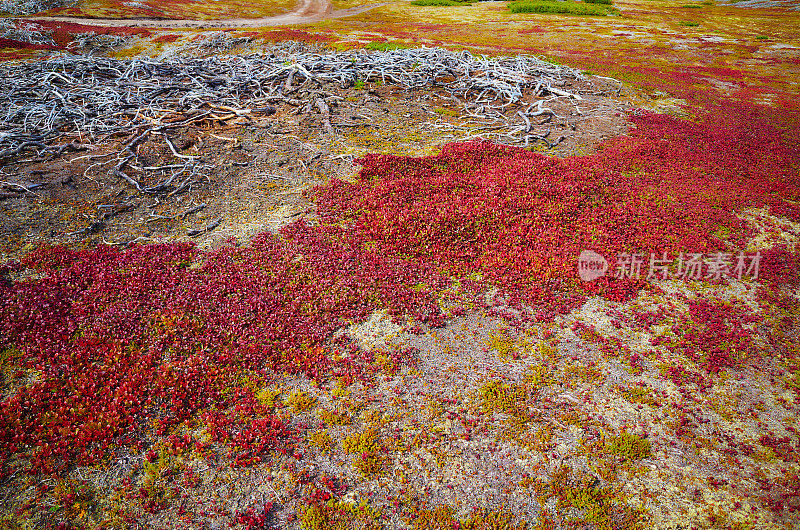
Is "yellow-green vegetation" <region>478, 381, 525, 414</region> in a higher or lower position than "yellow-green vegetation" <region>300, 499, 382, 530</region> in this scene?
higher

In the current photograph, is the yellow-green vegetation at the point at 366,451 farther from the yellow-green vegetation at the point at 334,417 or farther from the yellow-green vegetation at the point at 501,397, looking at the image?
the yellow-green vegetation at the point at 501,397

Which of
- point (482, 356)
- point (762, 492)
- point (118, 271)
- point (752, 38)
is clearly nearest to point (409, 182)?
point (482, 356)

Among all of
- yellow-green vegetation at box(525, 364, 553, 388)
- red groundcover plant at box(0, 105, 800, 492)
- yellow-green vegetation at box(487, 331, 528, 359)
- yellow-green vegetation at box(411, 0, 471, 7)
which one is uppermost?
yellow-green vegetation at box(411, 0, 471, 7)

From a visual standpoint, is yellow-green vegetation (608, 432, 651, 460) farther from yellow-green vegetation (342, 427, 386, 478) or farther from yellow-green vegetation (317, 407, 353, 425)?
yellow-green vegetation (317, 407, 353, 425)

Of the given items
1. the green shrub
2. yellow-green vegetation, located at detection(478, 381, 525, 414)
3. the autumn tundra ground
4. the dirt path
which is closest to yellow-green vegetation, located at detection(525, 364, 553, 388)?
the autumn tundra ground

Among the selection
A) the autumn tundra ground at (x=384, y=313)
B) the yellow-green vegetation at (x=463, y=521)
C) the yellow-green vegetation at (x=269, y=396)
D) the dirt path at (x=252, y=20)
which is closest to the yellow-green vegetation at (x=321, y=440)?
the autumn tundra ground at (x=384, y=313)

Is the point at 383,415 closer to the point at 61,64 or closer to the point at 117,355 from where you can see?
the point at 117,355
